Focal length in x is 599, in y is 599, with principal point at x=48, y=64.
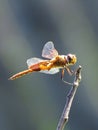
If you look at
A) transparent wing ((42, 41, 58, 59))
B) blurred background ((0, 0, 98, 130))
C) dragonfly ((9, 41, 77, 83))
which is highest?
transparent wing ((42, 41, 58, 59))

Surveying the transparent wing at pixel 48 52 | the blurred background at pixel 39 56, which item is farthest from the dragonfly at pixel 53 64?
the blurred background at pixel 39 56

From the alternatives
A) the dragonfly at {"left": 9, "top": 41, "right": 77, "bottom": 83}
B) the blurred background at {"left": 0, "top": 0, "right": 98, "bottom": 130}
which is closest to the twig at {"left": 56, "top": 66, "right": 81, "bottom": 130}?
the dragonfly at {"left": 9, "top": 41, "right": 77, "bottom": 83}

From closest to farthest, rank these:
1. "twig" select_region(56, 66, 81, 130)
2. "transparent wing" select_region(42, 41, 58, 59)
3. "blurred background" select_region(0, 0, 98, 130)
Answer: "twig" select_region(56, 66, 81, 130) → "transparent wing" select_region(42, 41, 58, 59) → "blurred background" select_region(0, 0, 98, 130)

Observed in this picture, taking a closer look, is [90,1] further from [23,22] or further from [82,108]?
[82,108]

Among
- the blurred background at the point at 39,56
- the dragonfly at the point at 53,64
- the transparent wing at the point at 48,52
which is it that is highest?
the transparent wing at the point at 48,52

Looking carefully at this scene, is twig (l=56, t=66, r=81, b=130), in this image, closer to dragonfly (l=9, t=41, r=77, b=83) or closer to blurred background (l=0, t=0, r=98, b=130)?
dragonfly (l=9, t=41, r=77, b=83)

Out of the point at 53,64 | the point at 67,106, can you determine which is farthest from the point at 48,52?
the point at 67,106

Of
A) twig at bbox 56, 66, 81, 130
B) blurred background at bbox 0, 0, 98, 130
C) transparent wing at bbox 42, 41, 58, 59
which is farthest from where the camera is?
blurred background at bbox 0, 0, 98, 130

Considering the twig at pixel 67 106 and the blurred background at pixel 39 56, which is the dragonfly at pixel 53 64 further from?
the blurred background at pixel 39 56

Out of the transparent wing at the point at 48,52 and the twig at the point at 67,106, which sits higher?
the transparent wing at the point at 48,52

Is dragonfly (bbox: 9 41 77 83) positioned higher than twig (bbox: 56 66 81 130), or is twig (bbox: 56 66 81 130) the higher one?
dragonfly (bbox: 9 41 77 83)
